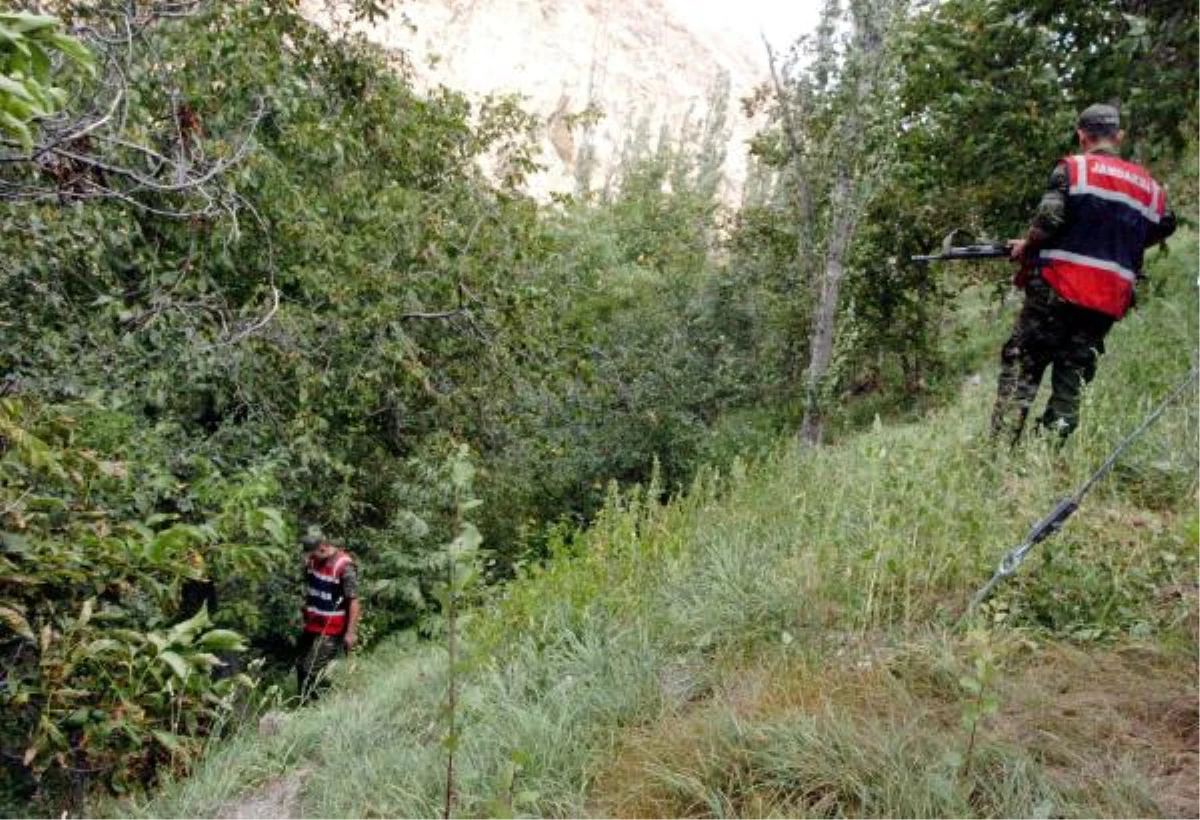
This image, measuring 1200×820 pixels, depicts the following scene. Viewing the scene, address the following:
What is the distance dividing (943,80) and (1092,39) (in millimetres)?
1153

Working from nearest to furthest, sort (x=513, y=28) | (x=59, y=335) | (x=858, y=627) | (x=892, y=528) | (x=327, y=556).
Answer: (x=858, y=627) < (x=892, y=528) < (x=59, y=335) < (x=327, y=556) < (x=513, y=28)

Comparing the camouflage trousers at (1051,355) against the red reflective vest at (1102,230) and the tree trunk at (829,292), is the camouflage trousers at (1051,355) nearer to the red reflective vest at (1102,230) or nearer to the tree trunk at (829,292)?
the red reflective vest at (1102,230)

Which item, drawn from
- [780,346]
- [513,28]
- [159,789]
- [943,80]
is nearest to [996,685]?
[159,789]

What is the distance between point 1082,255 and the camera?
4293 mm

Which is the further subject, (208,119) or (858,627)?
(208,119)

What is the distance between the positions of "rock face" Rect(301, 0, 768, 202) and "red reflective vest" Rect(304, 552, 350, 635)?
44525mm

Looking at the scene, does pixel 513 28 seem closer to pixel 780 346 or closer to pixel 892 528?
pixel 780 346

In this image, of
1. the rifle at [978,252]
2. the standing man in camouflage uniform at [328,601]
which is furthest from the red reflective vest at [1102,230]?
the standing man in camouflage uniform at [328,601]

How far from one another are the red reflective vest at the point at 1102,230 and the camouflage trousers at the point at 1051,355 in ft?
0.33

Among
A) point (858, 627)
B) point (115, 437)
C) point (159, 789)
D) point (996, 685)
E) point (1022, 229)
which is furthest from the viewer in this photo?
point (1022, 229)

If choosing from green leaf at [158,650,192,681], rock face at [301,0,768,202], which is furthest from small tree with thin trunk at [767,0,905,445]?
rock face at [301,0,768,202]

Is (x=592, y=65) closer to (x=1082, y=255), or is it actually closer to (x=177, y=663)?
(x=1082, y=255)

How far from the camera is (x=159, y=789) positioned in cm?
384

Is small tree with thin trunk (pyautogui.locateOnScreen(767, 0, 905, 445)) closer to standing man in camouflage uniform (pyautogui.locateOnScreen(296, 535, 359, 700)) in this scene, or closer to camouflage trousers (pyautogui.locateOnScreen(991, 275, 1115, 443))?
camouflage trousers (pyautogui.locateOnScreen(991, 275, 1115, 443))
